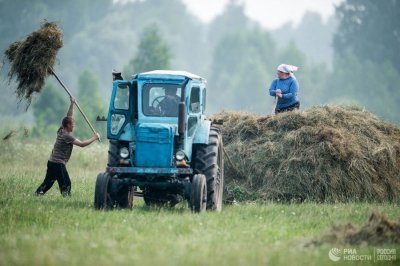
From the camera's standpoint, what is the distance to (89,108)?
51.0 meters

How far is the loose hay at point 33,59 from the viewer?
1728 cm

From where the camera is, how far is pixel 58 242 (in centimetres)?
1085

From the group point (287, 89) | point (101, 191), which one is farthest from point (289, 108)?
point (101, 191)

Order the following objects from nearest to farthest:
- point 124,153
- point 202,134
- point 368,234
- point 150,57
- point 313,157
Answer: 1. point 368,234
2. point 124,153
3. point 202,134
4. point 313,157
5. point 150,57

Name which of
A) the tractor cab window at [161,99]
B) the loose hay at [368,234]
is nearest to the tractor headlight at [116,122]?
the tractor cab window at [161,99]

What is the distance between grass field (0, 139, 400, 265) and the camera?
988cm

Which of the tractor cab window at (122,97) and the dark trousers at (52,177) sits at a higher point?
the tractor cab window at (122,97)

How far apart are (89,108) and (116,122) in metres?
35.9

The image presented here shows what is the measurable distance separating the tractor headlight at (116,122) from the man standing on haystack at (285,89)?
15.2 ft

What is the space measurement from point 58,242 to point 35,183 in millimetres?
8673

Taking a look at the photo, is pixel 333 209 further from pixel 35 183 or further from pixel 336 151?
pixel 35 183

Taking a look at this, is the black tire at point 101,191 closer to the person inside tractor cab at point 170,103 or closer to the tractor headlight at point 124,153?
the tractor headlight at point 124,153

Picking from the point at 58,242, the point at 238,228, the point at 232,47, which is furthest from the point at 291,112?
the point at 232,47

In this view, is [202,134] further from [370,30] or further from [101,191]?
[370,30]
